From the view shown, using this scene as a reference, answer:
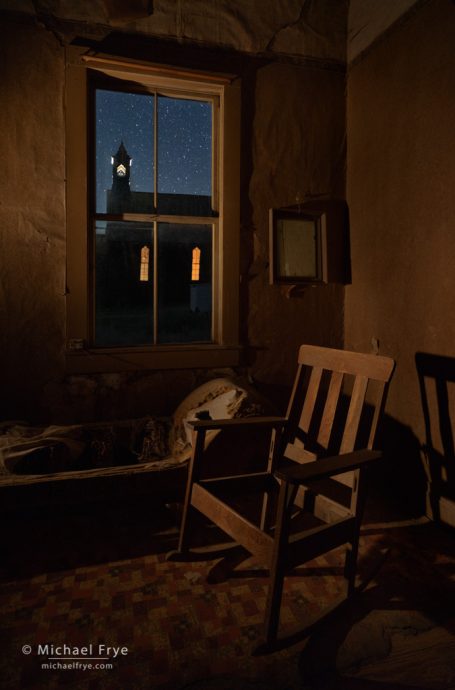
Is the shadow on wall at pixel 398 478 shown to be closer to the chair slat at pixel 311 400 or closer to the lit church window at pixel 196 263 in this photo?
the chair slat at pixel 311 400

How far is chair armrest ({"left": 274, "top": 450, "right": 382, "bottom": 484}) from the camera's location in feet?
5.41

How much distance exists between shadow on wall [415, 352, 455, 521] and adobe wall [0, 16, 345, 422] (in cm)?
105

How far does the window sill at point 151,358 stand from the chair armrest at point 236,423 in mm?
1040

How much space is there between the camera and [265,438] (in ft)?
8.91

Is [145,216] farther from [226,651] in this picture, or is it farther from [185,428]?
[226,651]

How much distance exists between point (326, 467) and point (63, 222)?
7.75 ft

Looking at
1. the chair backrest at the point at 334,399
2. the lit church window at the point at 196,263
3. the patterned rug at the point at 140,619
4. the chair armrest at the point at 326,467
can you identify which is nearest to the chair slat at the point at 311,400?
the chair backrest at the point at 334,399

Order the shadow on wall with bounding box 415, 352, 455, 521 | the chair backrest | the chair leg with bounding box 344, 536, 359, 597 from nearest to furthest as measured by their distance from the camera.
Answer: the chair leg with bounding box 344, 536, 359, 597
the chair backrest
the shadow on wall with bounding box 415, 352, 455, 521

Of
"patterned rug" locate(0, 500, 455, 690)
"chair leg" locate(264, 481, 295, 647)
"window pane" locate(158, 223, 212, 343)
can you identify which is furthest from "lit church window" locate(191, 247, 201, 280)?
"window pane" locate(158, 223, 212, 343)

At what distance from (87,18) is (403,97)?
212cm

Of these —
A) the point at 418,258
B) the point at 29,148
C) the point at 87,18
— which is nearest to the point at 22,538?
the point at 29,148

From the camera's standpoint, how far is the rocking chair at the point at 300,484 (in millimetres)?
1689

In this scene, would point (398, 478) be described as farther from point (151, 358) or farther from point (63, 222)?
point (63, 222)

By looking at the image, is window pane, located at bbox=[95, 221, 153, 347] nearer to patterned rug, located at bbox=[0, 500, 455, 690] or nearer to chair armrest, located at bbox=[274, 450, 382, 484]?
patterned rug, located at bbox=[0, 500, 455, 690]
